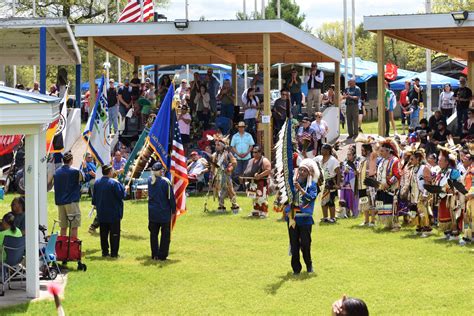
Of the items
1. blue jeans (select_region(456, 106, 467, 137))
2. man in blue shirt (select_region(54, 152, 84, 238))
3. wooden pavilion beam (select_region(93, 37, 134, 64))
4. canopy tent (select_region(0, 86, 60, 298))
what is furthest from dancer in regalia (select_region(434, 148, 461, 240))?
wooden pavilion beam (select_region(93, 37, 134, 64))

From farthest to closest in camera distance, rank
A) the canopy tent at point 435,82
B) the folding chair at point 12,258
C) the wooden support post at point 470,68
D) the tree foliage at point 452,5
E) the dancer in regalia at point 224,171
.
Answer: the tree foliage at point 452,5 → the canopy tent at point 435,82 → the wooden support post at point 470,68 → the dancer in regalia at point 224,171 → the folding chair at point 12,258

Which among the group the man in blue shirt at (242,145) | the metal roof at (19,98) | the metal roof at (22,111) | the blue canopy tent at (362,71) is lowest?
the man in blue shirt at (242,145)

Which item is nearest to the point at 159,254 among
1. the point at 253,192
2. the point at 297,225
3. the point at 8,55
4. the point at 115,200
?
the point at 115,200

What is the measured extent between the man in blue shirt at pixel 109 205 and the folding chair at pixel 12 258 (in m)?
2.67

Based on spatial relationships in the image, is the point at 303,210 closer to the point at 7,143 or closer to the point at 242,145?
the point at 7,143

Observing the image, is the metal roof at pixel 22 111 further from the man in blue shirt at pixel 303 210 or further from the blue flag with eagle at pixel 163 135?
the blue flag with eagle at pixel 163 135

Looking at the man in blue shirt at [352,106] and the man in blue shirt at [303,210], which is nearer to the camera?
the man in blue shirt at [303,210]

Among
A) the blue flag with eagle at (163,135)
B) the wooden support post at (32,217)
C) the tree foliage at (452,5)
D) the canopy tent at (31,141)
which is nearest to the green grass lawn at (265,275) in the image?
the wooden support post at (32,217)

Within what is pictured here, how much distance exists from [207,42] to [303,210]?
48.3 feet

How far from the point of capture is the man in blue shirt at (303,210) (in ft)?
50.9

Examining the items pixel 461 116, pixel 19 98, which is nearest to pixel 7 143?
pixel 19 98

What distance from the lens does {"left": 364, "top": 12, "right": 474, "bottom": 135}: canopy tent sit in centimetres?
2500

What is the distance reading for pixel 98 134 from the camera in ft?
68.9

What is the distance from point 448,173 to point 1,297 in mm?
8170
